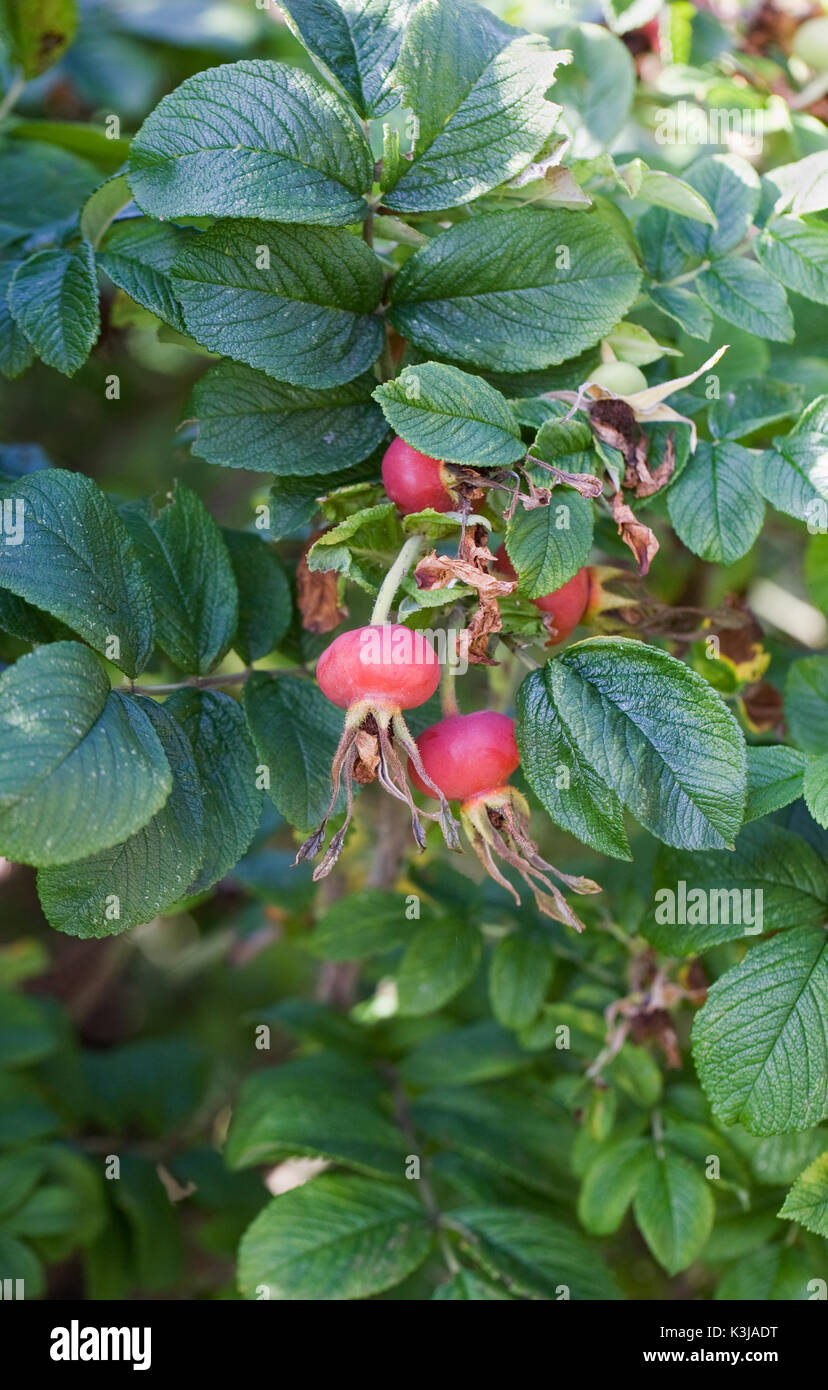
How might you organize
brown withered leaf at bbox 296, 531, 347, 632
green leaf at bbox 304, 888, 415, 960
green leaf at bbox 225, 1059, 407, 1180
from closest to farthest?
brown withered leaf at bbox 296, 531, 347, 632 → green leaf at bbox 225, 1059, 407, 1180 → green leaf at bbox 304, 888, 415, 960

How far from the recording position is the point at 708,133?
1.35 m

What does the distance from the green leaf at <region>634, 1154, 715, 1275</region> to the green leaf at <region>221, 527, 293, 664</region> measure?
25.8 inches

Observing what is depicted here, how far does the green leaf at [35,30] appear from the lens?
1270mm

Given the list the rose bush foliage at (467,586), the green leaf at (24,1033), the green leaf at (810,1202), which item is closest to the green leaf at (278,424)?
the rose bush foliage at (467,586)

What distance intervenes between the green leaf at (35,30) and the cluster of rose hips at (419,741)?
83cm

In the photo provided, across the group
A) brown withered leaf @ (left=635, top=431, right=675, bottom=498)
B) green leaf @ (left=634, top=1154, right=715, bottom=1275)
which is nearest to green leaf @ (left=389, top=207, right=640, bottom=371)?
brown withered leaf @ (left=635, top=431, right=675, bottom=498)

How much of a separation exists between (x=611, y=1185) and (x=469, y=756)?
603mm

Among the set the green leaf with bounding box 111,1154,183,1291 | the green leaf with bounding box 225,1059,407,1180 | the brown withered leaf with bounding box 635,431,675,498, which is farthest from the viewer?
the green leaf with bounding box 111,1154,183,1291

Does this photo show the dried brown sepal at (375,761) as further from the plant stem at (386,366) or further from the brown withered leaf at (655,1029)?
the brown withered leaf at (655,1029)

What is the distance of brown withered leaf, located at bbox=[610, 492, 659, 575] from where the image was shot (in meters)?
0.84

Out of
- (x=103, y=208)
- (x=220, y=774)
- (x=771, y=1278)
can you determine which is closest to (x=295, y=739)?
(x=220, y=774)

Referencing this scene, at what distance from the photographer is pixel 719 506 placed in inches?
36.0

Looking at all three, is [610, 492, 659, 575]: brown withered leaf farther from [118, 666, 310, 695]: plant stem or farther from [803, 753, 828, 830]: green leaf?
[118, 666, 310, 695]: plant stem
